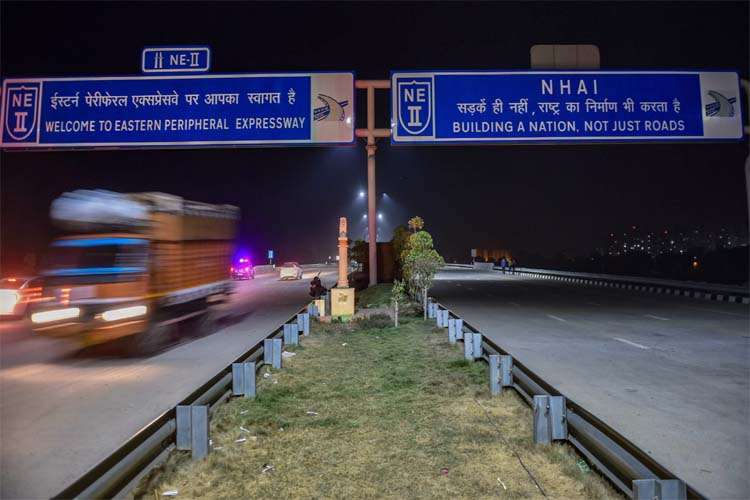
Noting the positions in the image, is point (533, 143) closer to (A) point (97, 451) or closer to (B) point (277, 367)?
(B) point (277, 367)

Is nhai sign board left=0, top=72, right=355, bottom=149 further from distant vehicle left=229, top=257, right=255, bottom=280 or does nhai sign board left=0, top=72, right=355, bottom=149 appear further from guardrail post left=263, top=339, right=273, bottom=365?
distant vehicle left=229, top=257, right=255, bottom=280

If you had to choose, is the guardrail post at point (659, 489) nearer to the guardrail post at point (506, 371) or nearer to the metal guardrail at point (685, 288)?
the guardrail post at point (506, 371)

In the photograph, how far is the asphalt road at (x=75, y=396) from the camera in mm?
4918

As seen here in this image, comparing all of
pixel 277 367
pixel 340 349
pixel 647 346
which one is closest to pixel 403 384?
pixel 277 367

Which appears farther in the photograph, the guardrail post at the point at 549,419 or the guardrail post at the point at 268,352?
the guardrail post at the point at 268,352

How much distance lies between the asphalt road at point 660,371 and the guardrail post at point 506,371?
38.5 inches

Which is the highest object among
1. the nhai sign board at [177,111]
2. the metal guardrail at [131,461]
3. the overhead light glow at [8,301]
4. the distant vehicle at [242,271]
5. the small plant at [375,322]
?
the nhai sign board at [177,111]

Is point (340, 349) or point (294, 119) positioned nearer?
point (340, 349)

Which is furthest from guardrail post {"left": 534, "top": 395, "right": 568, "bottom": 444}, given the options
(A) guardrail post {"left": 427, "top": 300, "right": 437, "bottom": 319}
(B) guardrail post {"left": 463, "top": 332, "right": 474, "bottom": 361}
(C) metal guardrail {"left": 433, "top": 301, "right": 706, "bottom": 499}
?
(A) guardrail post {"left": 427, "top": 300, "right": 437, "bottom": 319}

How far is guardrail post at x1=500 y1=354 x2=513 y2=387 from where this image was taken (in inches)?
280

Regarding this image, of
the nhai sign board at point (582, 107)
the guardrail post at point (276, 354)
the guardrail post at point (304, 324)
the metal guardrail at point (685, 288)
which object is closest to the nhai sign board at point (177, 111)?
the nhai sign board at point (582, 107)

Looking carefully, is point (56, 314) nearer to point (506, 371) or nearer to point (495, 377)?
point (495, 377)

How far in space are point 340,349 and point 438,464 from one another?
260 inches

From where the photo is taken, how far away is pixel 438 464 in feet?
15.6
